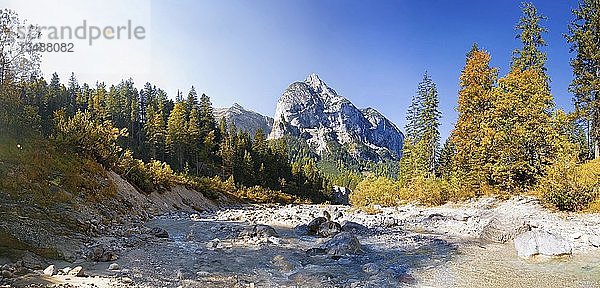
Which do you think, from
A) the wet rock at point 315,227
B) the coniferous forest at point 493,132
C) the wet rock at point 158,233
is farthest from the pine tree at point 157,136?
the wet rock at point 158,233

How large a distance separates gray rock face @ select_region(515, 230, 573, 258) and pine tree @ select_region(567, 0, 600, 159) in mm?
21764

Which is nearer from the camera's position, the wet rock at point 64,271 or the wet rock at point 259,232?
the wet rock at point 64,271

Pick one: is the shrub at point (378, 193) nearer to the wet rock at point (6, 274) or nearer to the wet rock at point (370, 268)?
the wet rock at point (370, 268)

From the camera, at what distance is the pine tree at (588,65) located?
27875mm

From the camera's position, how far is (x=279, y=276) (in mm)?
9219

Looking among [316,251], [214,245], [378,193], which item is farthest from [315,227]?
[378,193]

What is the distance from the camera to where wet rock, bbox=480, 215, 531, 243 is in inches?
520

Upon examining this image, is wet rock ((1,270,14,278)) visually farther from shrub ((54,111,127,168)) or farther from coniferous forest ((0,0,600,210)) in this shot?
shrub ((54,111,127,168))

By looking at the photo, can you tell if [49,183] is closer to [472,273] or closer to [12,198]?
[12,198]

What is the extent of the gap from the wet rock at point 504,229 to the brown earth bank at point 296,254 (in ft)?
0.12

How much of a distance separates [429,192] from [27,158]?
24.3 metres

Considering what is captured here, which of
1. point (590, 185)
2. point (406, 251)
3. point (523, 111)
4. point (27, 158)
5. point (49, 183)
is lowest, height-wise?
point (406, 251)

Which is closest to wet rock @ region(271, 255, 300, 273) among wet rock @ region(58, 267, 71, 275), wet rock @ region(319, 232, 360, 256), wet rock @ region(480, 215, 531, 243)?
wet rock @ region(319, 232, 360, 256)

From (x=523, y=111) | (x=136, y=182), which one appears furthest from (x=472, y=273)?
(x=136, y=182)
